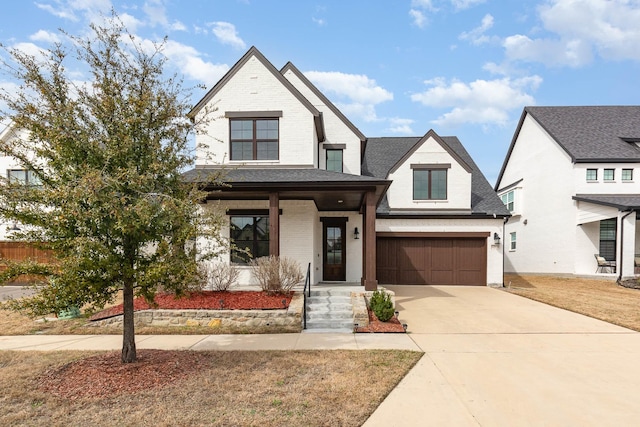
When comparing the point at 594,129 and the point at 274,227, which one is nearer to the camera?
the point at 274,227

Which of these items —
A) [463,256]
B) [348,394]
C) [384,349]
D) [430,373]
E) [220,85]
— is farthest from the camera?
[463,256]

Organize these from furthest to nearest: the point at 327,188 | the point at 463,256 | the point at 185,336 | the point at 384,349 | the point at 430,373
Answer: the point at 463,256, the point at 327,188, the point at 185,336, the point at 384,349, the point at 430,373

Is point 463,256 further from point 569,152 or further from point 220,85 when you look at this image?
point 220,85

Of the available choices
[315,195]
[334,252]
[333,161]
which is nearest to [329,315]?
[315,195]

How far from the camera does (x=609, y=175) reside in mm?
18047

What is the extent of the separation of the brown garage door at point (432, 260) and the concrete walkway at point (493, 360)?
16.9ft

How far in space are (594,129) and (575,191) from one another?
512cm

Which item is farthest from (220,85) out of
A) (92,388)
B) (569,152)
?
(569,152)

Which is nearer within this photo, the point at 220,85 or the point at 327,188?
the point at 327,188

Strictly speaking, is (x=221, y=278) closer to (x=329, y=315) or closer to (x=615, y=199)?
(x=329, y=315)

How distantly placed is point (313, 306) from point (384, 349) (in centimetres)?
317

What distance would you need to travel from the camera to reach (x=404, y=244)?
1573cm

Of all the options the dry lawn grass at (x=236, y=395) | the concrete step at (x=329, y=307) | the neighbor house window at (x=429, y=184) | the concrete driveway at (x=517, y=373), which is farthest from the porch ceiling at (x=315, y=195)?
the dry lawn grass at (x=236, y=395)

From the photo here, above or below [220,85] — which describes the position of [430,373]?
below
